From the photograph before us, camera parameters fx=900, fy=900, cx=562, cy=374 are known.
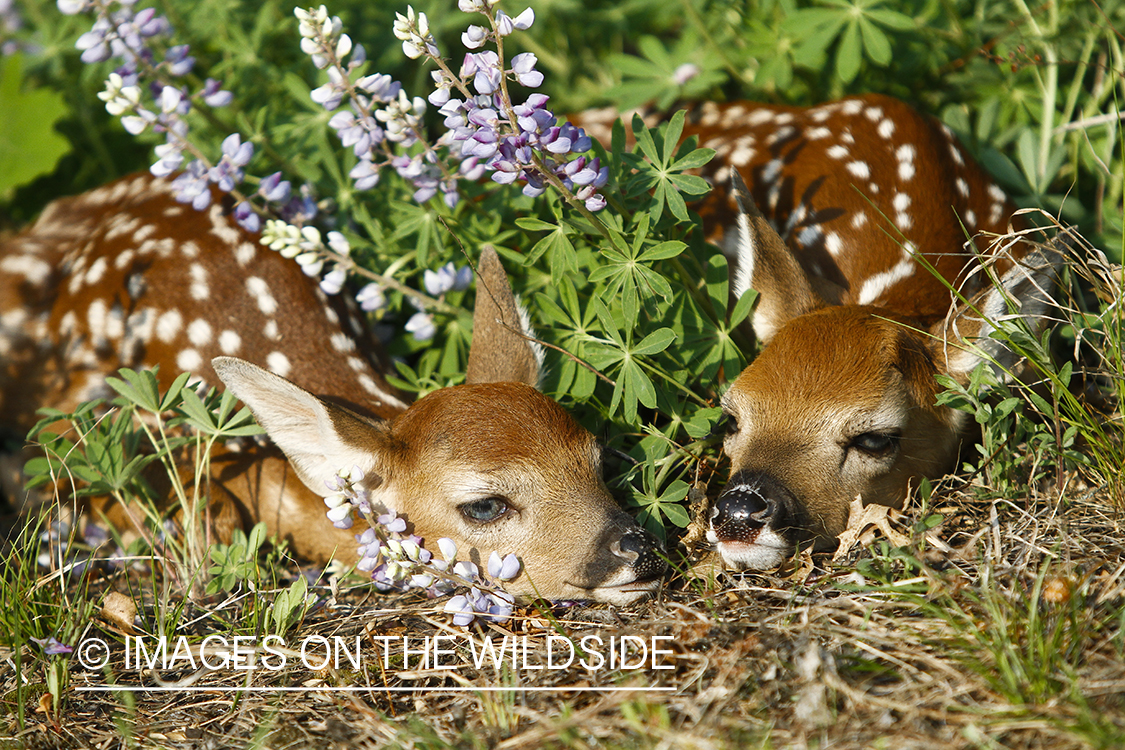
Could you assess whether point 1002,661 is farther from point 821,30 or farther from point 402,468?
point 821,30

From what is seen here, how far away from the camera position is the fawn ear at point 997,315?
304 centimetres

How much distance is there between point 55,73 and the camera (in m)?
4.89

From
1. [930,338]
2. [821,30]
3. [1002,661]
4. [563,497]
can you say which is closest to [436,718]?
[563,497]

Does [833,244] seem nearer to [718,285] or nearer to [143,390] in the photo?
[718,285]

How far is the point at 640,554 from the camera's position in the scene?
286cm

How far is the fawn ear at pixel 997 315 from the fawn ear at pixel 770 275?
Answer: 1.65 ft

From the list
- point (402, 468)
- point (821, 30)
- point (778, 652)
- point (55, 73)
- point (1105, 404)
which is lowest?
point (1105, 404)

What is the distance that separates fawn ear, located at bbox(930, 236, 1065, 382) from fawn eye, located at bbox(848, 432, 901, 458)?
1.05ft

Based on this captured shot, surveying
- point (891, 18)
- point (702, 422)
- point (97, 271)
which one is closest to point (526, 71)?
point (702, 422)

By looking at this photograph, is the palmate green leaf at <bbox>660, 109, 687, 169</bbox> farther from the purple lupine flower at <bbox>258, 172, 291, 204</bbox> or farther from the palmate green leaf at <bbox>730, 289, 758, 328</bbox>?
the purple lupine flower at <bbox>258, 172, 291, 204</bbox>

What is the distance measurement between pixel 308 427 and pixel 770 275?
5.98ft

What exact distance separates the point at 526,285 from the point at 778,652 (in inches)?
77.3

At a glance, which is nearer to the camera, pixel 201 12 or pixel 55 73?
pixel 201 12

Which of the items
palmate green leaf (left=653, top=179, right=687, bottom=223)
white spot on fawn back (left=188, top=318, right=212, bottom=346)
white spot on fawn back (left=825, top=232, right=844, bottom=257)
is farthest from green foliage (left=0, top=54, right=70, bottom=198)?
white spot on fawn back (left=825, top=232, right=844, bottom=257)
